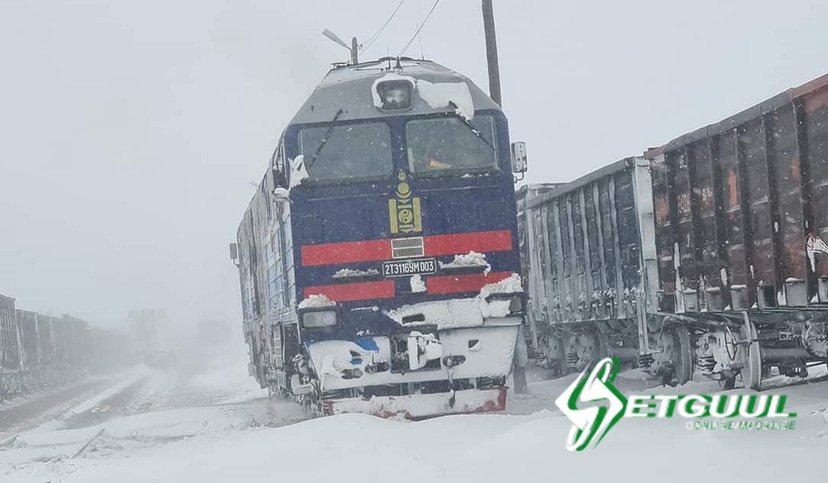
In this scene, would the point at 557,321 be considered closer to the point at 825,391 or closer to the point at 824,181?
the point at 825,391

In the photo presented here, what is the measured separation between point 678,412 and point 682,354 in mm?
3249

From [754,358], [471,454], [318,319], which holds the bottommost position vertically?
[471,454]

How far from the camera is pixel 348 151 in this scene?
424 inches

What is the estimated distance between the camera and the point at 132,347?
90.4 meters

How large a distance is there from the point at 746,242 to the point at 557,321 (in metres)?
7.95

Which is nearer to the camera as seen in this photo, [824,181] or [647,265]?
[824,181]

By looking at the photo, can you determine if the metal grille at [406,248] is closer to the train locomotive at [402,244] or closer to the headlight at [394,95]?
the train locomotive at [402,244]

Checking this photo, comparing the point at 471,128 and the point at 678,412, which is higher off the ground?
the point at 471,128

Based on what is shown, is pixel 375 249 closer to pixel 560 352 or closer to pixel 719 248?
pixel 719 248

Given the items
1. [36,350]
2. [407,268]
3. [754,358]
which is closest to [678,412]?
[754,358]

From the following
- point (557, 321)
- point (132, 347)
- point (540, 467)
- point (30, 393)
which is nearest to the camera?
point (540, 467)

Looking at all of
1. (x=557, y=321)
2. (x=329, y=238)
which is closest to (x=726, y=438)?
(x=329, y=238)

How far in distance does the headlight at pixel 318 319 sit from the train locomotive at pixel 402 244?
10mm

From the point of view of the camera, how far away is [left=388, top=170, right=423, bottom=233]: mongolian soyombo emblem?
1061 cm
